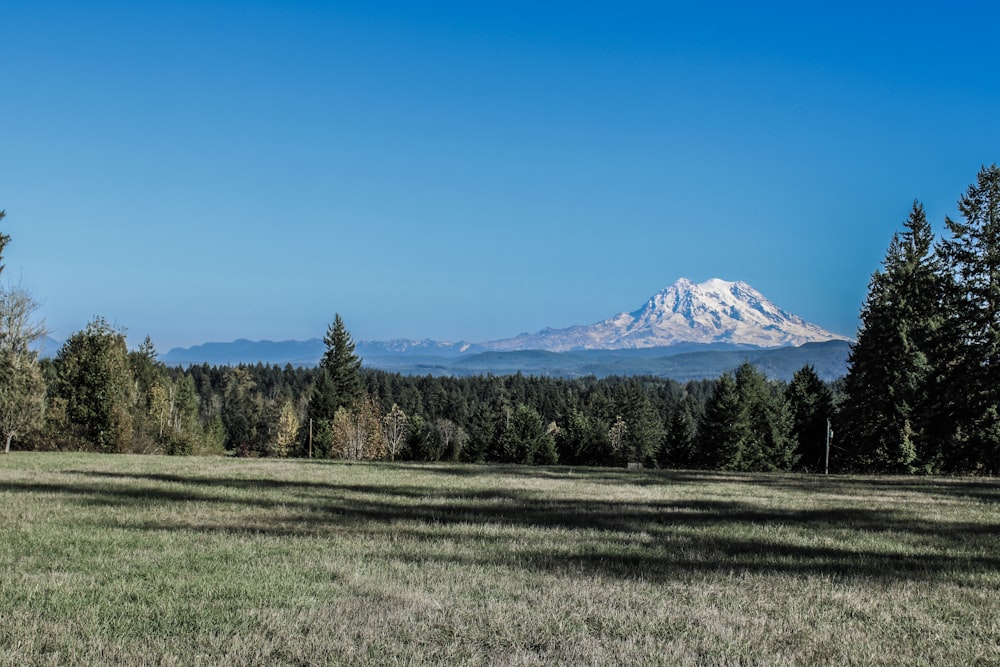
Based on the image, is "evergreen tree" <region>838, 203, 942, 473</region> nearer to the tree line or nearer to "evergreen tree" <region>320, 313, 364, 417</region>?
the tree line

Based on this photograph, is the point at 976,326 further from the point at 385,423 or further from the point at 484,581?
the point at 385,423

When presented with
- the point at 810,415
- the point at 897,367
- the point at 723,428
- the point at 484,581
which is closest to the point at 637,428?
the point at 723,428

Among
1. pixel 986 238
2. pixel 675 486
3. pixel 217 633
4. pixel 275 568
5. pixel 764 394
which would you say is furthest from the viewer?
pixel 764 394

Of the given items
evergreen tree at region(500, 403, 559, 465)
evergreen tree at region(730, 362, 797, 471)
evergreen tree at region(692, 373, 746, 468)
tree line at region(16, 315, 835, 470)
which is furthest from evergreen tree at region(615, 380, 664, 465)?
evergreen tree at region(730, 362, 797, 471)

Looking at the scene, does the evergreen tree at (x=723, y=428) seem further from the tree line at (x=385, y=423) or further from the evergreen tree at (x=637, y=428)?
the evergreen tree at (x=637, y=428)

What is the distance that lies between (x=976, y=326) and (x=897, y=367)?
10754 millimetres

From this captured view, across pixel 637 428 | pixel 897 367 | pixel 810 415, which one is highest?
pixel 897 367

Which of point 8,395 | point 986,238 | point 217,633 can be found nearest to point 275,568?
point 217,633

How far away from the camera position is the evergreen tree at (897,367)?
1922 inches

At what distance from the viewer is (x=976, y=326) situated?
131 ft

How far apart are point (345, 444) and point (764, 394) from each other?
4131cm

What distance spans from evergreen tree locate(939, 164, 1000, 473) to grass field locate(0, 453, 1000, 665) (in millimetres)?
24182

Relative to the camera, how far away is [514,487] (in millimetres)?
24125

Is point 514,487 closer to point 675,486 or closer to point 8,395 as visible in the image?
point 675,486
